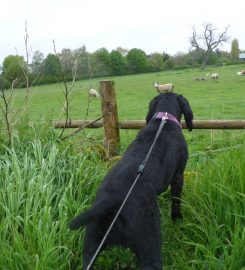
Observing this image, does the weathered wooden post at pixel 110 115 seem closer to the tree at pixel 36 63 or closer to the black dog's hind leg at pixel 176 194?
the tree at pixel 36 63

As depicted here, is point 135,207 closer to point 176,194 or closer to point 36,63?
point 176,194

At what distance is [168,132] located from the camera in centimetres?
358

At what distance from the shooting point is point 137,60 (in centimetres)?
7225

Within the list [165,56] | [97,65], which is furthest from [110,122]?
[165,56]

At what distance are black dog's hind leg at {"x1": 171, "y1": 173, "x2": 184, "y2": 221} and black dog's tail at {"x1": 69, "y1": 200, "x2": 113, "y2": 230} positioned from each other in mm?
1205

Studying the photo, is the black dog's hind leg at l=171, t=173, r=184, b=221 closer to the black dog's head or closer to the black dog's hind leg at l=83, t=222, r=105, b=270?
the black dog's head

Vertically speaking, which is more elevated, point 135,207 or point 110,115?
point 110,115

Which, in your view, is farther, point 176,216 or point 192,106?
point 192,106

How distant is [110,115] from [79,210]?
2670mm

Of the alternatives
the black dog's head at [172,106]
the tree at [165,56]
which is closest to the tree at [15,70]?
the black dog's head at [172,106]

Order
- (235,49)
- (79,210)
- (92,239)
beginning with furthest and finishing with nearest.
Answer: (235,49), (79,210), (92,239)

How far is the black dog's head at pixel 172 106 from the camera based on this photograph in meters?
4.13

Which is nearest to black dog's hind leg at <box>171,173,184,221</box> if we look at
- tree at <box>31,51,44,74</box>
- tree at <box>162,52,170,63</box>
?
tree at <box>31,51,44,74</box>

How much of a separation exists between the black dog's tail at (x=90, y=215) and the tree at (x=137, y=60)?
6621 cm
